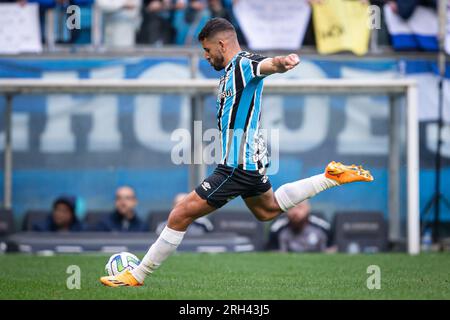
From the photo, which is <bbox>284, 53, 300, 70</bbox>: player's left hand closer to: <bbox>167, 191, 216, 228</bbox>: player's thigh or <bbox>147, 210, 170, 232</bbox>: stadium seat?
<bbox>167, 191, 216, 228</bbox>: player's thigh

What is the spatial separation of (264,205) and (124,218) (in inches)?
288

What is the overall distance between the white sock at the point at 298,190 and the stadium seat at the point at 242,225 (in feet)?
23.5

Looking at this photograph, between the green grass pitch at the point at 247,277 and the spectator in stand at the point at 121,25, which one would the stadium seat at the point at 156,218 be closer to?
the green grass pitch at the point at 247,277

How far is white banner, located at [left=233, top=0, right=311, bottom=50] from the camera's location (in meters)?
16.9

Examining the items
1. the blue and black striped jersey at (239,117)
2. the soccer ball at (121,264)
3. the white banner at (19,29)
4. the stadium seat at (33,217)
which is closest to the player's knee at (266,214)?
the blue and black striped jersey at (239,117)

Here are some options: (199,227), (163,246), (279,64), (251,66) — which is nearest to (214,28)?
(251,66)

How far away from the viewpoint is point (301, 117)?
1761 centimetres

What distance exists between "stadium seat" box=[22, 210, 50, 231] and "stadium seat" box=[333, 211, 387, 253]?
196 inches

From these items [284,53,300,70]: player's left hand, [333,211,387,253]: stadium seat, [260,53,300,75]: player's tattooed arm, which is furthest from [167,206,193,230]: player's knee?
[333,211,387,253]: stadium seat

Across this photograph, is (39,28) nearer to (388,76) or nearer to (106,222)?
(106,222)

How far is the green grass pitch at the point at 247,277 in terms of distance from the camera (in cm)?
812

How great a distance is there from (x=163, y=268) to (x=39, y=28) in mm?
7121
